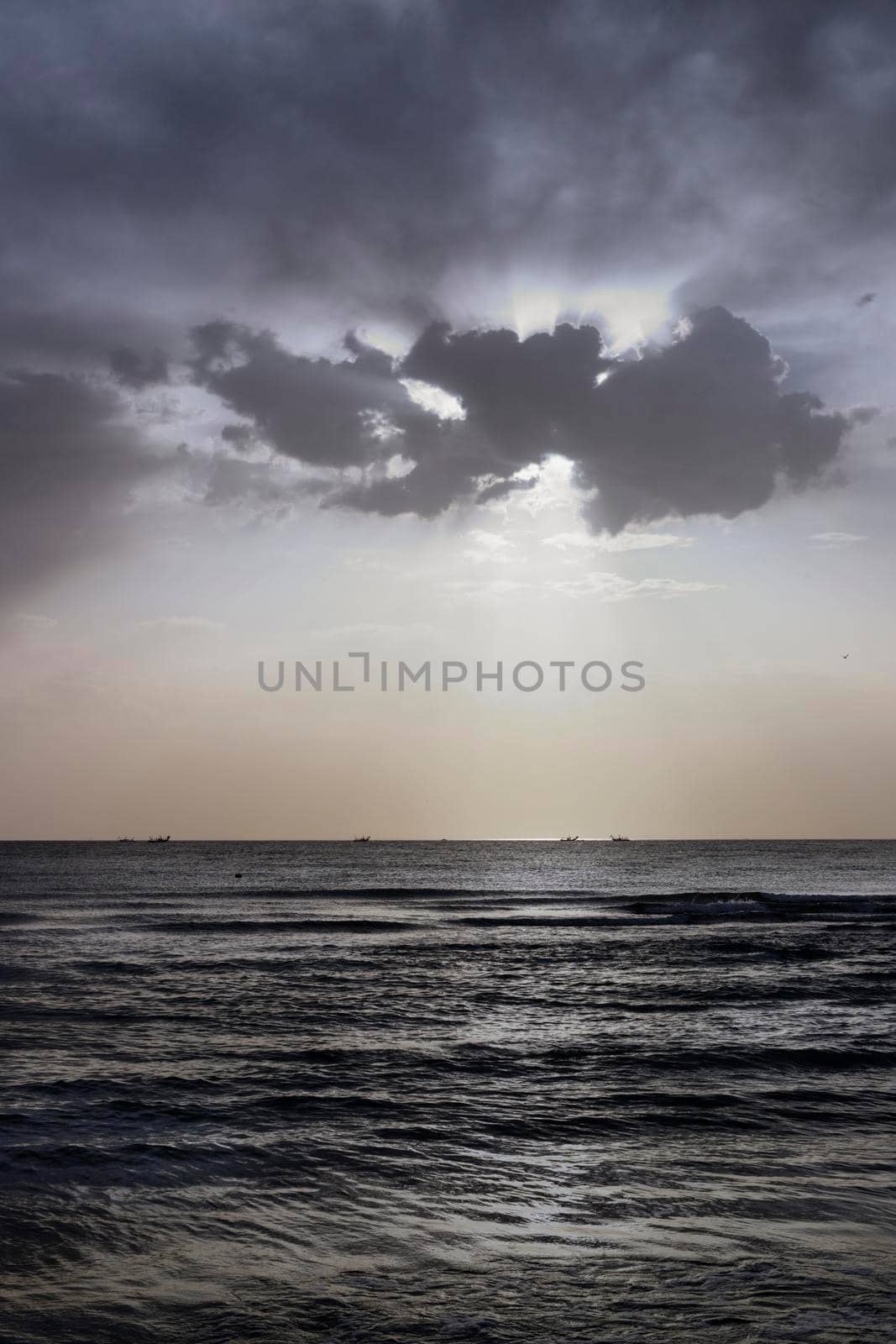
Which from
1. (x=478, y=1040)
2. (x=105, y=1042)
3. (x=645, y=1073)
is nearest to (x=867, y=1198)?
(x=645, y=1073)

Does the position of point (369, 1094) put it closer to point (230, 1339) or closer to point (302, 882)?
point (230, 1339)

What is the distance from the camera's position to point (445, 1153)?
13.3m

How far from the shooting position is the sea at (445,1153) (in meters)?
8.38

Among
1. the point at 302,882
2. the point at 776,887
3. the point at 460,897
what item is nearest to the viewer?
the point at 460,897

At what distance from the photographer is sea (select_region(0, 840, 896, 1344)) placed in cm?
838

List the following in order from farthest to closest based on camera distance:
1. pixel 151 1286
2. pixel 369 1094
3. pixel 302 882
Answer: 1. pixel 302 882
2. pixel 369 1094
3. pixel 151 1286

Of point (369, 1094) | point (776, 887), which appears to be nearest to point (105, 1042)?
point (369, 1094)

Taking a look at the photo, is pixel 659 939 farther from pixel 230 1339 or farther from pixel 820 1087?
pixel 230 1339

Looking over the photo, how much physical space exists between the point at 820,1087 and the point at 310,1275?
467 inches

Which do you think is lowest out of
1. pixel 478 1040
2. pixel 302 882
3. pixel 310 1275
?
pixel 302 882

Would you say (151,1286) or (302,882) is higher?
(151,1286)

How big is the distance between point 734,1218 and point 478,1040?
11420 mm

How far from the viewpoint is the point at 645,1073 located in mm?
18391

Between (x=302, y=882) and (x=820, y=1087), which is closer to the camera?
(x=820, y=1087)
